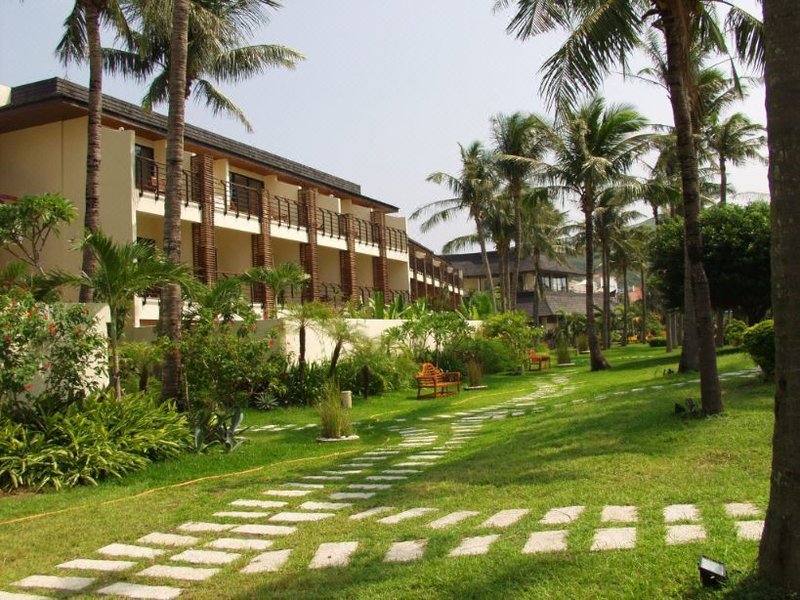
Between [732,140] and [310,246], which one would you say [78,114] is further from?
[732,140]

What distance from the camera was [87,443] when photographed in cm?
889

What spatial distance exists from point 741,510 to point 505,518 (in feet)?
5.53

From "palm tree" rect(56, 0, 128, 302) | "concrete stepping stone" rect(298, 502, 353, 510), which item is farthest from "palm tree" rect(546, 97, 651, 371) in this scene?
"concrete stepping stone" rect(298, 502, 353, 510)

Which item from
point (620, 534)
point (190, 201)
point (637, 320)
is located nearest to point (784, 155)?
point (620, 534)

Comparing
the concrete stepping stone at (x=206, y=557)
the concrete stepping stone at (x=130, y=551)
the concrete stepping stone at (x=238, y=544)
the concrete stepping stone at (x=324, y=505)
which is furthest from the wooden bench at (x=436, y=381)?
the concrete stepping stone at (x=206, y=557)

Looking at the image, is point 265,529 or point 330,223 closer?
point 265,529

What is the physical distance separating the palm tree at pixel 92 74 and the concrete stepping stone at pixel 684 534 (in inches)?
454

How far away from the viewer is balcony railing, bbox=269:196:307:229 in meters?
26.3

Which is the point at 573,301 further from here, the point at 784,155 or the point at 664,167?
the point at 784,155

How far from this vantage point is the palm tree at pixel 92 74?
14278 mm

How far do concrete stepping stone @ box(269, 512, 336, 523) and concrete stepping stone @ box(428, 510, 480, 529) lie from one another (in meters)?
1.10

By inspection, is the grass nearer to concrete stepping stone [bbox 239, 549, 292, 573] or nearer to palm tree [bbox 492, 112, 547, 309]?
concrete stepping stone [bbox 239, 549, 292, 573]

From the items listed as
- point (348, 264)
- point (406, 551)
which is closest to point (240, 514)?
point (406, 551)

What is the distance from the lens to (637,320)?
64.6 meters
